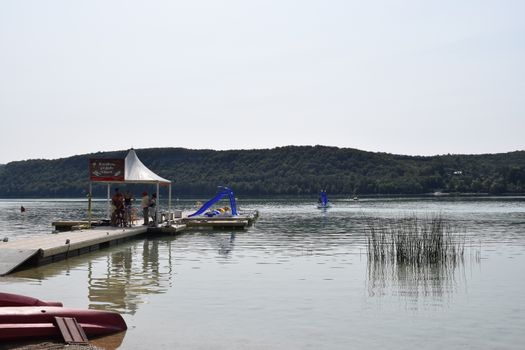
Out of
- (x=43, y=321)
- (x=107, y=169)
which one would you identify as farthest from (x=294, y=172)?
(x=43, y=321)

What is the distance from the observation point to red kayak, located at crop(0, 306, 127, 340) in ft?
33.8

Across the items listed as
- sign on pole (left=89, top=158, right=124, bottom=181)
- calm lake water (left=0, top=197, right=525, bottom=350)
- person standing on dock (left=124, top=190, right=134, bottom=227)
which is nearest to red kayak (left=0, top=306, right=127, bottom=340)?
calm lake water (left=0, top=197, right=525, bottom=350)

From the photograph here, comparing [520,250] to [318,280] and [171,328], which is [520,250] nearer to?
[318,280]

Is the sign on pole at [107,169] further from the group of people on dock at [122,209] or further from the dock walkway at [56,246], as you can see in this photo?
the dock walkway at [56,246]

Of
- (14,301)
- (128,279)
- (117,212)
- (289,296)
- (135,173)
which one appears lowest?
(289,296)

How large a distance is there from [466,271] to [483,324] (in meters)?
7.64

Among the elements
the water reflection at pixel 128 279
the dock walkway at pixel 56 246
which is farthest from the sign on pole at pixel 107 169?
the water reflection at pixel 128 279

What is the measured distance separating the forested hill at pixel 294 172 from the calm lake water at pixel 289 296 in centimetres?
11870

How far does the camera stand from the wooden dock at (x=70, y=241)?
Answer: 753 inches

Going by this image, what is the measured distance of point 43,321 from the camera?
10.6 m

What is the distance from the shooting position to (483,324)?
40.9ft

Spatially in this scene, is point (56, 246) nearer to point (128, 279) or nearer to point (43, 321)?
point (128, 279)

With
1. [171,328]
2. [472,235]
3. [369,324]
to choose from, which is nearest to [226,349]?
[171,328]

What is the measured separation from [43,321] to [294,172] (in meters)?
143
